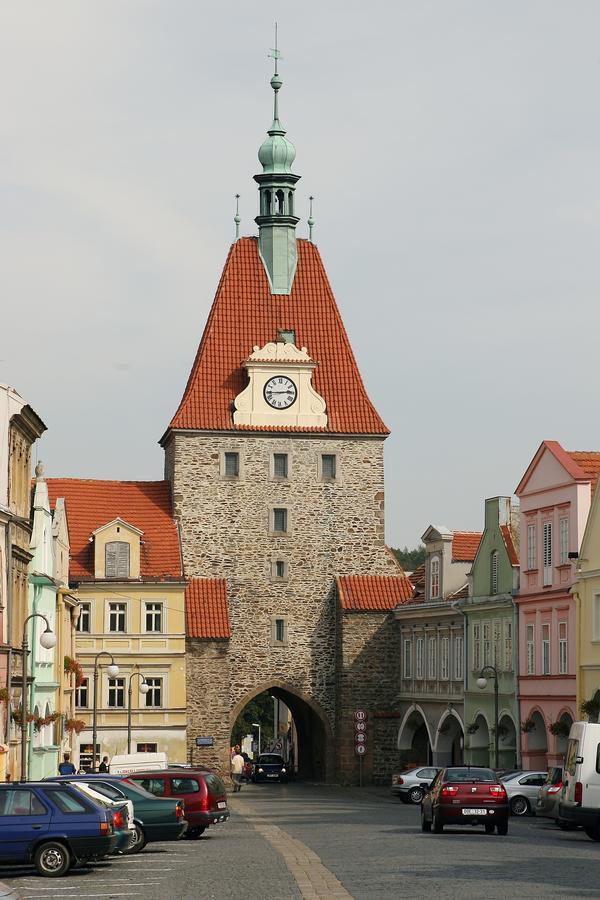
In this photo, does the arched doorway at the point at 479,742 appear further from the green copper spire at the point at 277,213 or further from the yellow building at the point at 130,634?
the green copper spire at the point at 277,213

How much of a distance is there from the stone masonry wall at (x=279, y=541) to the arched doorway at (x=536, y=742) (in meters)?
17.9

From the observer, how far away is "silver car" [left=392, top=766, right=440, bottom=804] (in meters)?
58.0

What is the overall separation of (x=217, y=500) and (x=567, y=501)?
22016mm

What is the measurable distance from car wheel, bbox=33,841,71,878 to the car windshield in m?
11.7

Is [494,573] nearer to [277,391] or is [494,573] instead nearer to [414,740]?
[414,740]

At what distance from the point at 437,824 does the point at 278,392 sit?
41.8m

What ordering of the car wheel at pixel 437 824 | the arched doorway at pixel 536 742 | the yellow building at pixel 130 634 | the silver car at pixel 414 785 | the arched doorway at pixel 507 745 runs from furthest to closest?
the yellow building at pixel 130 634 → the arched doorway at pixel 507 745 → the arched doorway at pixel 536 742 → the silver car at pixel 414 785 → the car wheel at pixel 437 824

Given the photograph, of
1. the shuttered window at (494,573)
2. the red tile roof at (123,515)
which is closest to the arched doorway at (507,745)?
the shuttered window at (494,573)

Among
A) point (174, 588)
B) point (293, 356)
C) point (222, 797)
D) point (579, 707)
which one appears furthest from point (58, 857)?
point (293, 356)

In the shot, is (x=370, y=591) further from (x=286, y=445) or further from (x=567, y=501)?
(x=567, y=501)

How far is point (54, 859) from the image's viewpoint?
26125mm

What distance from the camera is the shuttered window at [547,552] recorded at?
58000 mm

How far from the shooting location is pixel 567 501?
56.9m

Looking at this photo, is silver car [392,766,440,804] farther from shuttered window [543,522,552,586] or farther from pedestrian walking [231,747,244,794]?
pedestrian walking [231,747,244,794]
